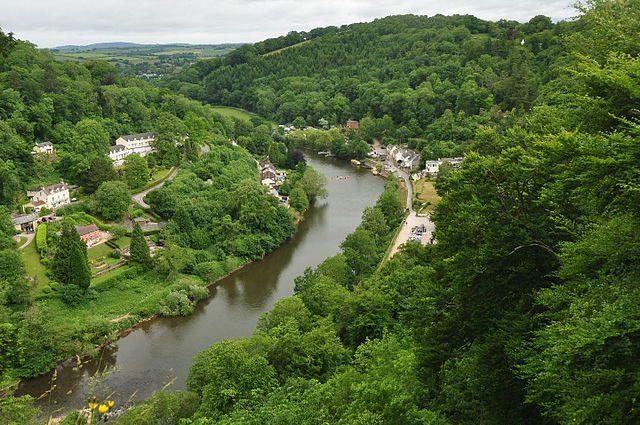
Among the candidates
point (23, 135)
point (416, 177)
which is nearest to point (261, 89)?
point (416, 177)

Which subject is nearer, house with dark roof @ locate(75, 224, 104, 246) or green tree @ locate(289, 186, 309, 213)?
house with dark roof @ locate(75, 224, 104, 246)

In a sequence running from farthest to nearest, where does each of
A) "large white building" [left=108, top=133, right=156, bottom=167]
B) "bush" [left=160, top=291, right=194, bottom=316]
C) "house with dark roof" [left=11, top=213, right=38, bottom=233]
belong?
"large white building" [left=108, top=133, right=156, bottom=167], "house with dark roof" [left=11, top=213, right=38, bottom=233], "bush" [left=160, top=291, right=194, bottom=316]

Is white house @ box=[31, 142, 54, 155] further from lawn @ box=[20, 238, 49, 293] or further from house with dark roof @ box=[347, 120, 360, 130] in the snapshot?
house with dark roof @ box=[347, 120, 360, 130]

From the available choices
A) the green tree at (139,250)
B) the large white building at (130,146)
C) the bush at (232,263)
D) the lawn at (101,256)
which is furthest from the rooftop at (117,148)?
→ the bush at (232,263)

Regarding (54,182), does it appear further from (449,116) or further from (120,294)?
(449,116)

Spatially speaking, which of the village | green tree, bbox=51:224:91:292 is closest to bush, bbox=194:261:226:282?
the village

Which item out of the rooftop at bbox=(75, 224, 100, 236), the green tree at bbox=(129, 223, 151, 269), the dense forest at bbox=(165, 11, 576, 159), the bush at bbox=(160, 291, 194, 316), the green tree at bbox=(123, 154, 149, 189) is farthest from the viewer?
the dense forest at bbox=(165, 11, 576, 159)
